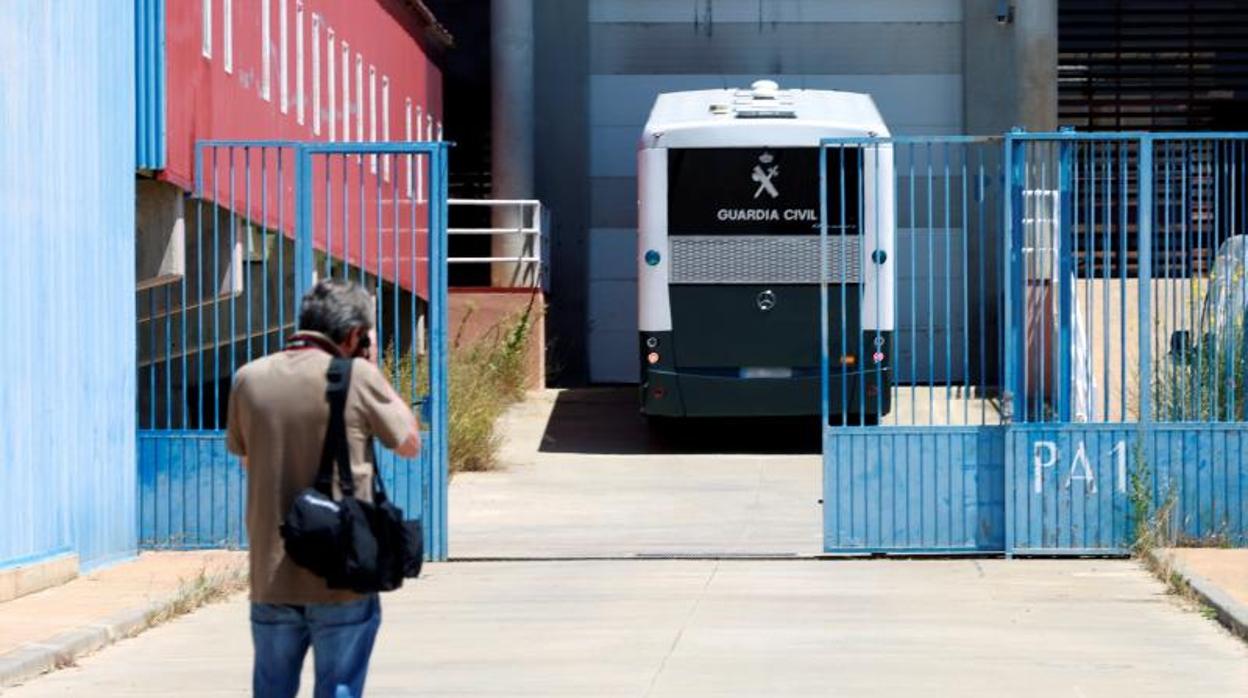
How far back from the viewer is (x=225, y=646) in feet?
42.5

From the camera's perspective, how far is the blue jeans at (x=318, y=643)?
25.2ft

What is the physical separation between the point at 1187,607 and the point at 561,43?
23928 millimetres

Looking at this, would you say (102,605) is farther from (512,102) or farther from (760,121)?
(512,102)

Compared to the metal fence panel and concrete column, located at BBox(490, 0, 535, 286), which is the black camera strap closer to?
the metal fence panel

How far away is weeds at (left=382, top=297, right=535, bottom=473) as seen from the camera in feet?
81.8

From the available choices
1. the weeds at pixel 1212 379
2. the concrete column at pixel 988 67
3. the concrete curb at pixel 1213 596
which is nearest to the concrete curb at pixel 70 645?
the concrete curb at pixel 1213 596

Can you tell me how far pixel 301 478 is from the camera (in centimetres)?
771

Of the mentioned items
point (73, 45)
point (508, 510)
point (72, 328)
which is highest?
point (73, 45)

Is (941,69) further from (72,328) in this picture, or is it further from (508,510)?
(72,328)

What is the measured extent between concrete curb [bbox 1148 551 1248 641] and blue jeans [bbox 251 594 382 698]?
253 inches

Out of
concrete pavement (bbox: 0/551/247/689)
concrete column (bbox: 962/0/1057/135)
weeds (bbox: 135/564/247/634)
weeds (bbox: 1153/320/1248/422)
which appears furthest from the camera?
concrete column (bbox: 962/0/1057/135)

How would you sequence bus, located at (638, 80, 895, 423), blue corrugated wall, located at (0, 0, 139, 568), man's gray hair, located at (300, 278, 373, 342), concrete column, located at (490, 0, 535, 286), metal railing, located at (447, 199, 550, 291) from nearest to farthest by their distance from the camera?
man's gray hair, located at (300, 278, 373, 342) → blue corrugated wall, located at (0, 0, 139, 568) → bus, located at (638, 80, 895, 423) → metal railing, located at (447, 199, 550, 291) → concrete column, located at (490, 0, 535, 286)

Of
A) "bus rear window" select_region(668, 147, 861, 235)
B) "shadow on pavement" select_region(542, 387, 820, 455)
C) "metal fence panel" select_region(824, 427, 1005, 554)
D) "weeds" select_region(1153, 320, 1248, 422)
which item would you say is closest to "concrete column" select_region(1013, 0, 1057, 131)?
"shadow on pavement" select_region(542, 387, 820, 455)

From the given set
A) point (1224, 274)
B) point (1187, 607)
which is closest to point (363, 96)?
point (1224, 274)
